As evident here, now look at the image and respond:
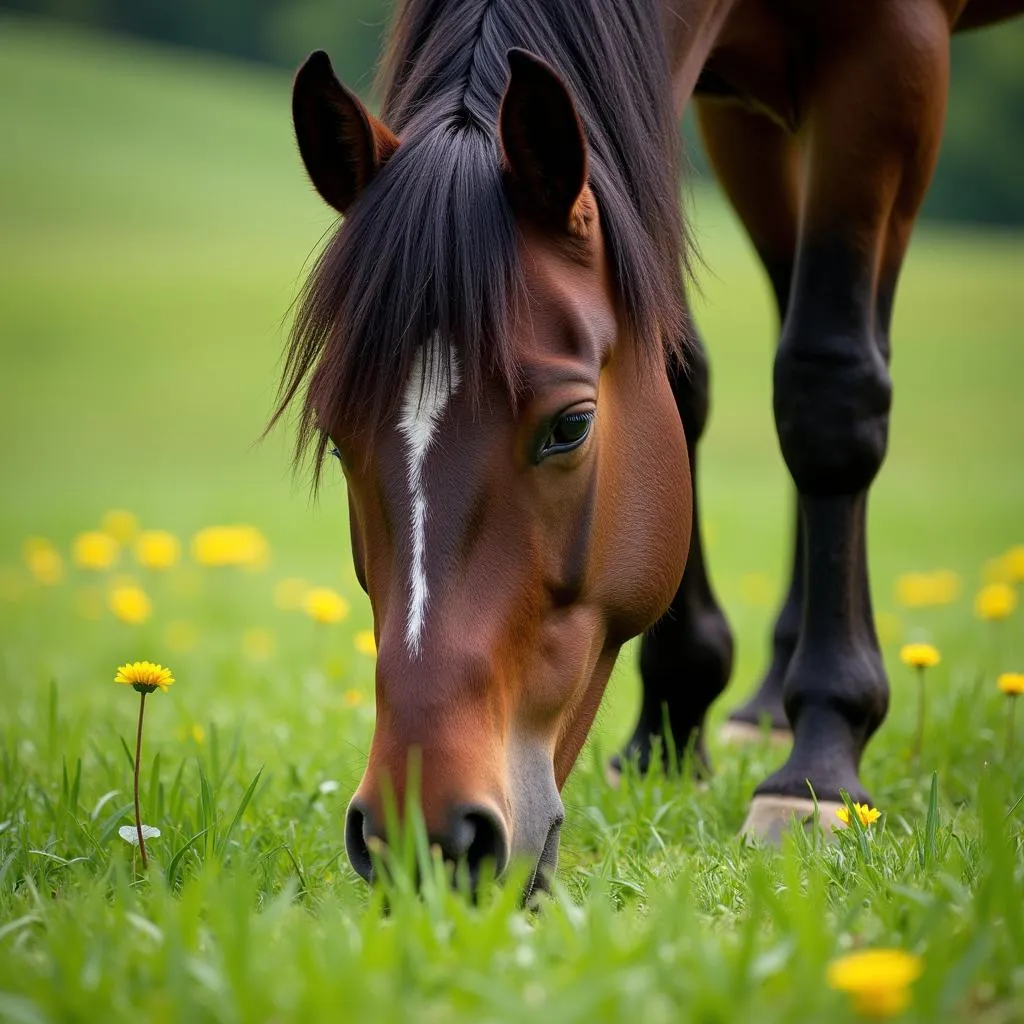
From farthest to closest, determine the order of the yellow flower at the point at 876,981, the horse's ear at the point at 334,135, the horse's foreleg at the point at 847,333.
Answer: the horse's foreleg at the point at 847,333
the horse's ear at the point at 334,135
the yellow flower at the point at 876,981

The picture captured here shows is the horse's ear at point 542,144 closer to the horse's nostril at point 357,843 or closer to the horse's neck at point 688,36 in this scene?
the horse's neck at point 688,36

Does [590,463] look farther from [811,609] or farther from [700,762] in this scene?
[700,762]

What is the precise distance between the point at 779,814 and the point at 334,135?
174 cm

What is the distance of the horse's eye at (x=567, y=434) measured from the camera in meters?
2.12

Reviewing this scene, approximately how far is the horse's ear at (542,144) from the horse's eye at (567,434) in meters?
0.38

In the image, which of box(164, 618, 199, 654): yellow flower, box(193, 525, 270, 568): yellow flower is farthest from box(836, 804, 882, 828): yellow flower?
box(164, 618, 199, 654): yellow flower

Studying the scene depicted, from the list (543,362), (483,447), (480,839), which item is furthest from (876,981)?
(543,362)

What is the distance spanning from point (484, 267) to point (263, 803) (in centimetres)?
146

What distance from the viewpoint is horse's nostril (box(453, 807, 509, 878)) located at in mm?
1791

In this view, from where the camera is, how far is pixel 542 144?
2.22 m

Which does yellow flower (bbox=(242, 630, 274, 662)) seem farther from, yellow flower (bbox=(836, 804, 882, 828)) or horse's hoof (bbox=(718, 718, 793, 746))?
yellow flower (bbox=(836, 804, 882, 828))

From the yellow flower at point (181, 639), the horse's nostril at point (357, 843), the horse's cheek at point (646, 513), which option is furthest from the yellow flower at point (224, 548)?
the horse's nostril at point (357, 843)

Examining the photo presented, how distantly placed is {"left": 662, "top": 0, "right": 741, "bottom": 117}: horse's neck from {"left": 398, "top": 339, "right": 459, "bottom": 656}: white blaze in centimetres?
112

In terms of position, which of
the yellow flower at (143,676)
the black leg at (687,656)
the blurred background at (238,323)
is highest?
the yellow flower at (143,676)
